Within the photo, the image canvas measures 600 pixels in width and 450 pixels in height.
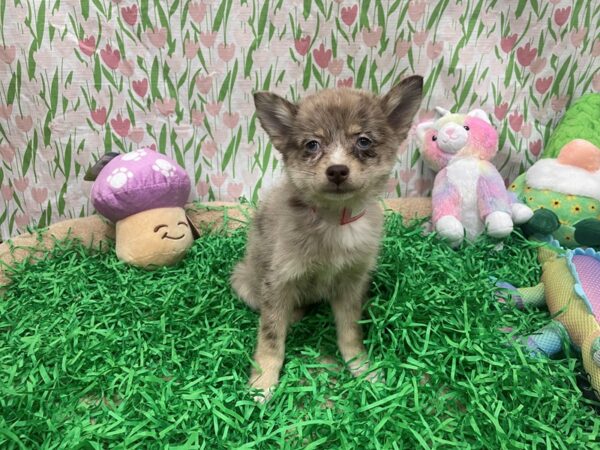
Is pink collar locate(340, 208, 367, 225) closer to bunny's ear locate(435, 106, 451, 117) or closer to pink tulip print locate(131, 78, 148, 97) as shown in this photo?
bunny's ear locate(435, 106, 451, 117)

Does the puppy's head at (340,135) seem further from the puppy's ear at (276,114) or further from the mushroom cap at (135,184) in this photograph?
the mushroom cap at (135,184)

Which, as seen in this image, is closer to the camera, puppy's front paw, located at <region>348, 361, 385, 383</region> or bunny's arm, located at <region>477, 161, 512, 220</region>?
puppy's front paw, located at <region>348, 361, 385, 383</region>

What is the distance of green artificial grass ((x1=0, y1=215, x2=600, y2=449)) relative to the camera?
5.45 ft

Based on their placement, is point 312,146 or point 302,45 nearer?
point 312,146

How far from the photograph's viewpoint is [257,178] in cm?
340

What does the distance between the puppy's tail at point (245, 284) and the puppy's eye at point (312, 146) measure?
0.79 meters

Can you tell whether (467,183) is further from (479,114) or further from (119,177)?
(119,177)

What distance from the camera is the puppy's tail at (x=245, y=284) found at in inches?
93.7

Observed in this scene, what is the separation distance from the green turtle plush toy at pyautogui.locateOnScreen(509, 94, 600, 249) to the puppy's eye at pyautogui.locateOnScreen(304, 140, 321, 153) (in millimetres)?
1781

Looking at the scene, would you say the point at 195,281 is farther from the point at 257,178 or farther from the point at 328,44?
the point at 328,44

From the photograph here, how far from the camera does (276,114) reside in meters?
1.93

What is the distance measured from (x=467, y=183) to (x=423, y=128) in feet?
1.74

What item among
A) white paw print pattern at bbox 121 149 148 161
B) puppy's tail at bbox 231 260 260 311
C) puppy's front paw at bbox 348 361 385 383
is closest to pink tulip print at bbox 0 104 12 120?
white paw print pattern at bbox 121 149 148 161

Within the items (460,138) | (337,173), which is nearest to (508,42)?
(460,138)
